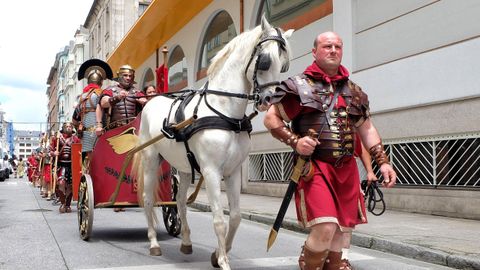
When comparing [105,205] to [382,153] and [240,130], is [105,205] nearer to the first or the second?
[240,130]

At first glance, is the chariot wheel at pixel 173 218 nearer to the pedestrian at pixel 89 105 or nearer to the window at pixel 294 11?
the pedestrian at pixel 89 105

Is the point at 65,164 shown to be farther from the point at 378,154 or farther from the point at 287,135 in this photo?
the point at 378,154

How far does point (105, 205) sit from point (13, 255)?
1.38 metres

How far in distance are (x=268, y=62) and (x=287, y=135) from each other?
95cm

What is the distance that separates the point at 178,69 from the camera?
2434 cm

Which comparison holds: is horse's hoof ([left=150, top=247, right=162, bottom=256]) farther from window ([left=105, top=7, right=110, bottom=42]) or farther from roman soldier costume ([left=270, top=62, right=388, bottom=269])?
window ([left=105, top=7, right=110, bottom=42])

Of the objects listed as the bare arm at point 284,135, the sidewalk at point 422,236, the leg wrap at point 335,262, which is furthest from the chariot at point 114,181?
the bare arm at point 284,135

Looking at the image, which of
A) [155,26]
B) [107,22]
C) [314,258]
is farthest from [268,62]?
[107,22]

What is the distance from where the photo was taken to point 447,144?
9.13 m

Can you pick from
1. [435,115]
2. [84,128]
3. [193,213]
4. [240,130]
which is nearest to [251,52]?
[240,130]

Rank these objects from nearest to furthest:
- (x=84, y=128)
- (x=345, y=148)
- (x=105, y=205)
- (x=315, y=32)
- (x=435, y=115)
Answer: (x=345, y=148), (x=105, y=205), (x=84, y=128), (x=435, y=115), (x=315, y=32)

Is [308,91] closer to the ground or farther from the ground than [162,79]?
closer to the ground

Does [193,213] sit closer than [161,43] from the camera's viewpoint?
Yes

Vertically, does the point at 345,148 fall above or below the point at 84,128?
below
